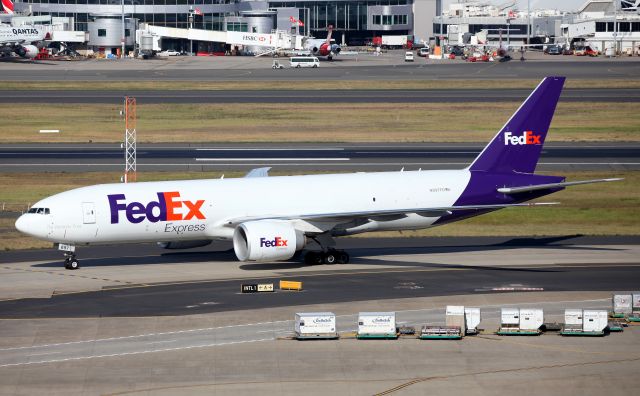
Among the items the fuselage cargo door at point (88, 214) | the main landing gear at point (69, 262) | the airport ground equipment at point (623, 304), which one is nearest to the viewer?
the airport ground equipment at point (623, 304)

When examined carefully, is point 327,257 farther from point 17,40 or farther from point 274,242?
point 17,40

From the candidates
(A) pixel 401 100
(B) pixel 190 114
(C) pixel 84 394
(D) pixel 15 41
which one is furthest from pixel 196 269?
(D) pixel 15 41

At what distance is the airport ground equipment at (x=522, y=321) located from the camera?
40.9 meters

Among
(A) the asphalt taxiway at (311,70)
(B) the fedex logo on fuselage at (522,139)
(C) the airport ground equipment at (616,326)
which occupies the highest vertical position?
(A) the asphalt taxiway at (311,70)

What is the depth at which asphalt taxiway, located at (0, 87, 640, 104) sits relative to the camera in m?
125

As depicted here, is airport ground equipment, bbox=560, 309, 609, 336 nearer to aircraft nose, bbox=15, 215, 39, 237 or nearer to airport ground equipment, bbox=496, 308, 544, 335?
airport ground equipment, bbox=496, 308, 544, 335

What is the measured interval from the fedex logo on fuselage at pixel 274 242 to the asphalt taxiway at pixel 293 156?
31871mm

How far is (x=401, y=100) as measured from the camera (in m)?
125

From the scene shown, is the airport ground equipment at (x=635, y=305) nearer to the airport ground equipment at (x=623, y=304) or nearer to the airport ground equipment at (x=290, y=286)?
the airport ground equipment at (x=623, y=304)

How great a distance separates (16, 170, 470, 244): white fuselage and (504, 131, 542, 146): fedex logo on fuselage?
3.33 metres

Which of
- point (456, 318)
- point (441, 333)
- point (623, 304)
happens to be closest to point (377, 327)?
point (441, 333)

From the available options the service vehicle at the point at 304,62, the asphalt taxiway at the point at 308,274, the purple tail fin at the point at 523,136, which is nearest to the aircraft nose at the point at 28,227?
the asphalt taxiway at the point at 308,274

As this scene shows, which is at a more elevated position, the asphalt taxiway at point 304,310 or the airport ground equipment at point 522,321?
the airport ground equipment at point 522,321

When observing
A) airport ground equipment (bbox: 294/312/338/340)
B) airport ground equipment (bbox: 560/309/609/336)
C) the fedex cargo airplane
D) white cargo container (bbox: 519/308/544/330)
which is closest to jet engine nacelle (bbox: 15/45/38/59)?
the fedex cargo airplane
